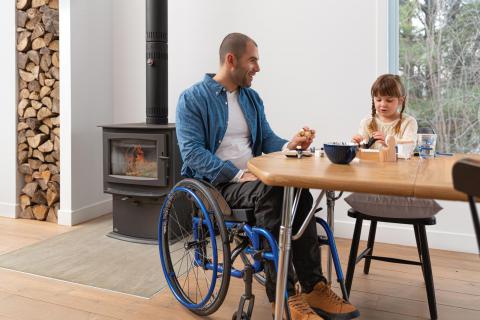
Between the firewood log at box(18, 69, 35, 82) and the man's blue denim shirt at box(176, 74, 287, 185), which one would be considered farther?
the firewood log at box(18, 69, 35, 82)

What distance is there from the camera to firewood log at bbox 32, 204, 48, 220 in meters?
3.58

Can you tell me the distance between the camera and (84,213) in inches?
141

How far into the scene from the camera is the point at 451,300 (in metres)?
2.16

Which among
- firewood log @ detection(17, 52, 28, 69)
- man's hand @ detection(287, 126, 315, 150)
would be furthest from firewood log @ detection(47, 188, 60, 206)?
man's hand @ detection(287, 126, 315, 150)

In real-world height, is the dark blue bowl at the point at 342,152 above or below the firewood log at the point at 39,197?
above

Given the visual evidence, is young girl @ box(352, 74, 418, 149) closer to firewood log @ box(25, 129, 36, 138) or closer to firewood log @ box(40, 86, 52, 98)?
firewood log @ box(40, 86, 52, 98)

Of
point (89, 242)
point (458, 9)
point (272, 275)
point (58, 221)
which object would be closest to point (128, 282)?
point (89, 242)

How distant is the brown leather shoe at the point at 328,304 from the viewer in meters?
1.67

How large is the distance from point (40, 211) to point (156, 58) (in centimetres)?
150

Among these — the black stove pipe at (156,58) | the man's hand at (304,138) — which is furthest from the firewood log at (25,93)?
the man's hand at (304,138)

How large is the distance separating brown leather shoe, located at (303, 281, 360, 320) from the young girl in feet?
2.15

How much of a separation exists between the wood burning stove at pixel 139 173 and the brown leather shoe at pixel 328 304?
4.64ft

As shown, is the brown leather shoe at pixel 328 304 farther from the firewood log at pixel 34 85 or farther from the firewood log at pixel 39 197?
the firewood log at pixel 34 85

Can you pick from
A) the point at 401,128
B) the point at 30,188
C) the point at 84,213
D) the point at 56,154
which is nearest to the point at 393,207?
the point at 401,128
